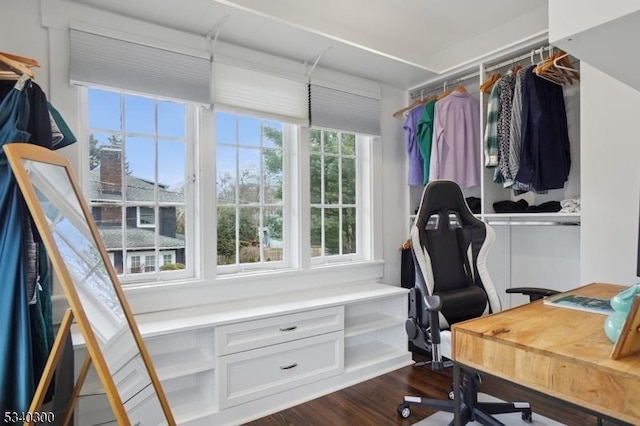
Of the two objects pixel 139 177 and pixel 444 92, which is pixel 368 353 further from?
pixel 444 92

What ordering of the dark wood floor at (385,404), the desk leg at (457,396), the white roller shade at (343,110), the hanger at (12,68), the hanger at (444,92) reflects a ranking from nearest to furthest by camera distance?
the desk leg at (457,396) → the hanger at (12,68) → the dark wood floor at (385,404) → the white roller shade at (343,110) → the hanger at (444,92)

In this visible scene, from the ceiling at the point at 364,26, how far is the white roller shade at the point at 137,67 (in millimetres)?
204

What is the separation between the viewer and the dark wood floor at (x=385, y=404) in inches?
83.4

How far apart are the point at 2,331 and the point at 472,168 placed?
301 centimetres

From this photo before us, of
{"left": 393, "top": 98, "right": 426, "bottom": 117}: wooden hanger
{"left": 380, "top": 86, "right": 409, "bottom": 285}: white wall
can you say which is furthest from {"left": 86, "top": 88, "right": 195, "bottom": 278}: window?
{"left": 393, "top": 98, "right": 426, "bottom": 117}: wooden hanger

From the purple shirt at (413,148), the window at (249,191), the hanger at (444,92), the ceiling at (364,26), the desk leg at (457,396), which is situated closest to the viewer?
the desk leg at (457,396)

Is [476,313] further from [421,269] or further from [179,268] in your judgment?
[179,268]

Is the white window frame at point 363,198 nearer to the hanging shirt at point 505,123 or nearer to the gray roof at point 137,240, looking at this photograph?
the hanging shirt at point 505,123

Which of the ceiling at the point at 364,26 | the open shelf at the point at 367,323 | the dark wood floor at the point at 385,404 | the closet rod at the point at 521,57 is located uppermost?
the ceiling at the point at 364,26

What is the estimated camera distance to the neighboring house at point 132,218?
229cm

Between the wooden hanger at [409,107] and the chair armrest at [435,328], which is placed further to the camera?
the wooden hanger at [409,107]

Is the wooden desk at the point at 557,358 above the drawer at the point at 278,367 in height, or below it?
above

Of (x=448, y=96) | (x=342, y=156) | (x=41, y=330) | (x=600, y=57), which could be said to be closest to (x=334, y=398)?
(x=41, y=330)

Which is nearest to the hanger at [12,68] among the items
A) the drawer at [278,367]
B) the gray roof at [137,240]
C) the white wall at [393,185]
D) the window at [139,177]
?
the window at [139,177]
